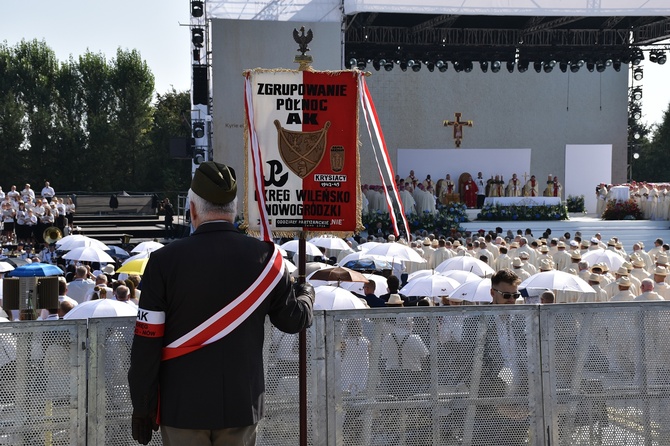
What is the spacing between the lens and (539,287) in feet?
39.4

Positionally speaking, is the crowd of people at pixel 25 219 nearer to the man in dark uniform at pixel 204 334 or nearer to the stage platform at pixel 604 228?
the stage platform at pixel 604 228

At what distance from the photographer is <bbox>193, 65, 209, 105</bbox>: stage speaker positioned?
97.5ft

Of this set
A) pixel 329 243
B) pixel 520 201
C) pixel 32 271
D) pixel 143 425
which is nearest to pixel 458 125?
pixel 520 201

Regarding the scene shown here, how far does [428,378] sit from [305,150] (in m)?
1.55

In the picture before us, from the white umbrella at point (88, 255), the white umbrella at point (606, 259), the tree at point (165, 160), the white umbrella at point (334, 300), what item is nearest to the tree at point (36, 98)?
the tree at point (165, 160)

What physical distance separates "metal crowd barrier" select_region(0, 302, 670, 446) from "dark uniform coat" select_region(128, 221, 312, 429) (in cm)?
124

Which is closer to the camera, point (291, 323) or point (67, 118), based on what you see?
point (291, 323)

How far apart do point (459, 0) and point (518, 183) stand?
7.95 metres

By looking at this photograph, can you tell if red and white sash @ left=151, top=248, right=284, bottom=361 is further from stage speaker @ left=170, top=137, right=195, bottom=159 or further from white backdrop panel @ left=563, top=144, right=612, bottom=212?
white backdrop panel @ left=563, top=144, right=612, bottom=212

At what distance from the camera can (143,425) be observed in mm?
4125

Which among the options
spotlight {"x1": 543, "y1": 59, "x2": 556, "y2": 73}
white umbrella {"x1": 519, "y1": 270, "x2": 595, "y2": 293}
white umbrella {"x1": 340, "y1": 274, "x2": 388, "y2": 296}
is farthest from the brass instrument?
spotlight {"x1": 543, "y1": 59, "x2": 556, "y2": 73}

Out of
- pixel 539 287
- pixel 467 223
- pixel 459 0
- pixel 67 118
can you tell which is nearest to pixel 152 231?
pixel 467 223

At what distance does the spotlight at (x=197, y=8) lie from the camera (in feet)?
93.5

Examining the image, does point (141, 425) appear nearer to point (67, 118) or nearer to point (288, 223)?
point (288, 223)
